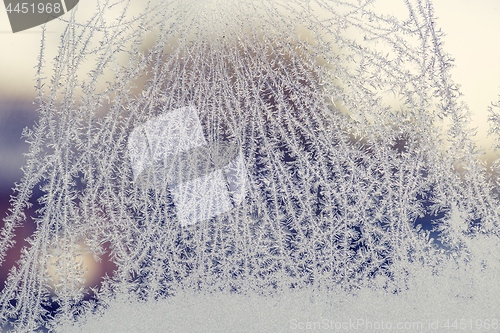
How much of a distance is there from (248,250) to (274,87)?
0.54 feet

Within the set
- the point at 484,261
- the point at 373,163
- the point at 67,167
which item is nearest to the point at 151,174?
the point at 67,167

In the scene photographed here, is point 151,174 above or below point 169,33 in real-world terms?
below

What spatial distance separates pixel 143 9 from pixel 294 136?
20cm

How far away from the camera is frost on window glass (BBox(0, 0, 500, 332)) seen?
10.6 inches

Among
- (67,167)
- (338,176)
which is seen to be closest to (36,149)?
(67,167)

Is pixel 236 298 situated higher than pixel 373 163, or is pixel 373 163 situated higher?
pixel 373 163

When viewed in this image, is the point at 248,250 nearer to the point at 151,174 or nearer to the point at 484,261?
the point at 151,174

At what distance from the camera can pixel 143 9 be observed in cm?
29

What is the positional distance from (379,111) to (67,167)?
0.32 m

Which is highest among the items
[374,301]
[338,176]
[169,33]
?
[169,33]

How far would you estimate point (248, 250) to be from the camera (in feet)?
0.91

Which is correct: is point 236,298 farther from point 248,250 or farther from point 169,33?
point 169,33

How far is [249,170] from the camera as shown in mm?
278

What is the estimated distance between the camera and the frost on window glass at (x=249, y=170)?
270mm
